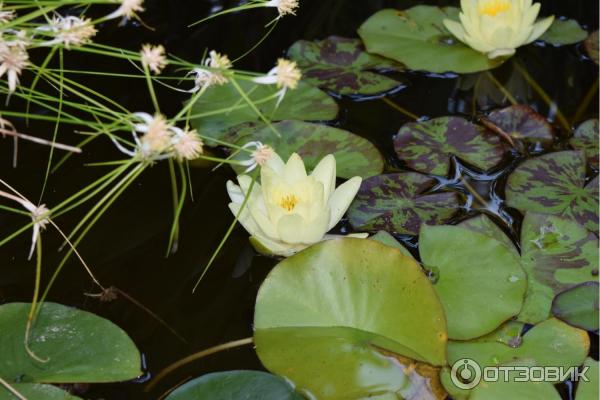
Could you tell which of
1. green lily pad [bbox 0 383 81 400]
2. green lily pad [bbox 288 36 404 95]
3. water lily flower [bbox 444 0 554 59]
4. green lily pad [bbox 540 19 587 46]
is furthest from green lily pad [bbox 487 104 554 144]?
green lily pad [bbox 0 383 81 400]

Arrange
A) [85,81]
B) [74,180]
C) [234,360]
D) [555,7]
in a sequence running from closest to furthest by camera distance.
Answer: [234,360] → [74,180] → [85,81] → [555,7]

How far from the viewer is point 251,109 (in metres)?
1.81

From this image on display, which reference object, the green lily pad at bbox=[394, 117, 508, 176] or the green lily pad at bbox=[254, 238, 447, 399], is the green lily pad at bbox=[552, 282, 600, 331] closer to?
the green lily pad at bbox=[254, 238, 447, 399]

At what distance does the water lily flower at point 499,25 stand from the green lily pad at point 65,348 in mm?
1203

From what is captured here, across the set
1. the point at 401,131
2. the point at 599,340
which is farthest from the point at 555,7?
the point at 599,340

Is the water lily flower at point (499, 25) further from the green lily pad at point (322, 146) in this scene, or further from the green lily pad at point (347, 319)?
the green lily pad at point (347, 319)

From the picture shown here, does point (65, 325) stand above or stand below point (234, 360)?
above

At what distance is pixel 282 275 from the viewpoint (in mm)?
1250

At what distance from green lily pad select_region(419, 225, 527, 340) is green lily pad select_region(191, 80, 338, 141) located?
0.56 meters

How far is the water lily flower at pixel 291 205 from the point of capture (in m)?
1.30

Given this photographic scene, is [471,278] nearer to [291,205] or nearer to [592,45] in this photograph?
[291,205]

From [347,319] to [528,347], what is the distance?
306 millimetres

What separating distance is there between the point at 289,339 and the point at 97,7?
1.49 m

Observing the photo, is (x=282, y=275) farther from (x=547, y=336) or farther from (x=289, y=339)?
(x=547, y=336)
